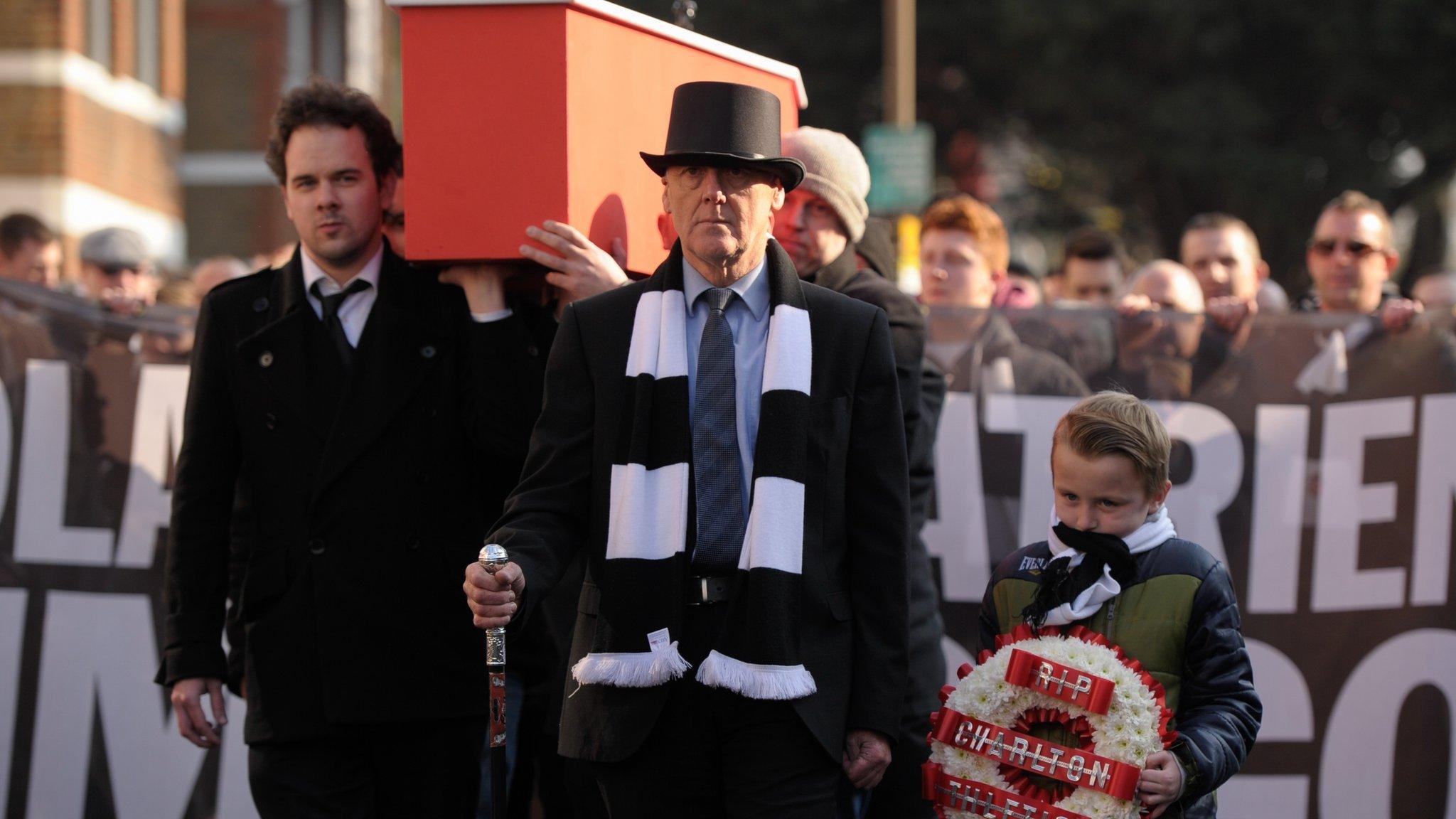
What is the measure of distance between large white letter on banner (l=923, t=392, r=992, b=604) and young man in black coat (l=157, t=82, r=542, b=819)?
2.33 meters

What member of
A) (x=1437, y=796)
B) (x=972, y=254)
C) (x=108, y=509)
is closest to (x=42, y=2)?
(x=108, y=509)

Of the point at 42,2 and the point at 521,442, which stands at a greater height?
the point at 42,2

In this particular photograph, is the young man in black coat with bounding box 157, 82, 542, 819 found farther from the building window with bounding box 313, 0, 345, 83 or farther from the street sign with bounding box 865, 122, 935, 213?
the building window with bounding box 313, 0, 345, 83

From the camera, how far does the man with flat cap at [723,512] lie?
354cm

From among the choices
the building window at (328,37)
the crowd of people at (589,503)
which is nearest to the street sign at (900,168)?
the building window at (328,37)

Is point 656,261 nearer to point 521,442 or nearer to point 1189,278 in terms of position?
point 521,442

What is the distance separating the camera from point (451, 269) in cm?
438

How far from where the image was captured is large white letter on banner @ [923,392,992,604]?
20.9 ft

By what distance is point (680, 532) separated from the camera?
11.7ft

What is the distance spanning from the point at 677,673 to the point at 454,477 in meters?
1.15

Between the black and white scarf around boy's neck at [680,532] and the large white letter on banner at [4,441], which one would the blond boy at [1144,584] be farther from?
the large white letter on banner at [4,441]

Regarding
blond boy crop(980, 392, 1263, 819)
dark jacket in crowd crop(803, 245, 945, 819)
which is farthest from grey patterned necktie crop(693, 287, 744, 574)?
dark jacket in crowd crop(803, 245, 945, 819)

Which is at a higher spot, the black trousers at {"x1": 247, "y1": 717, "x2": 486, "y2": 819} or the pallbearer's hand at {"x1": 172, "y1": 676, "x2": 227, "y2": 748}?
the pallbearer's hand at {"x1": 172, "y1": 676, "x2": 227, "y2": 748}

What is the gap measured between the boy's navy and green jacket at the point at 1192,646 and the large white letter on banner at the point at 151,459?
393 cm
